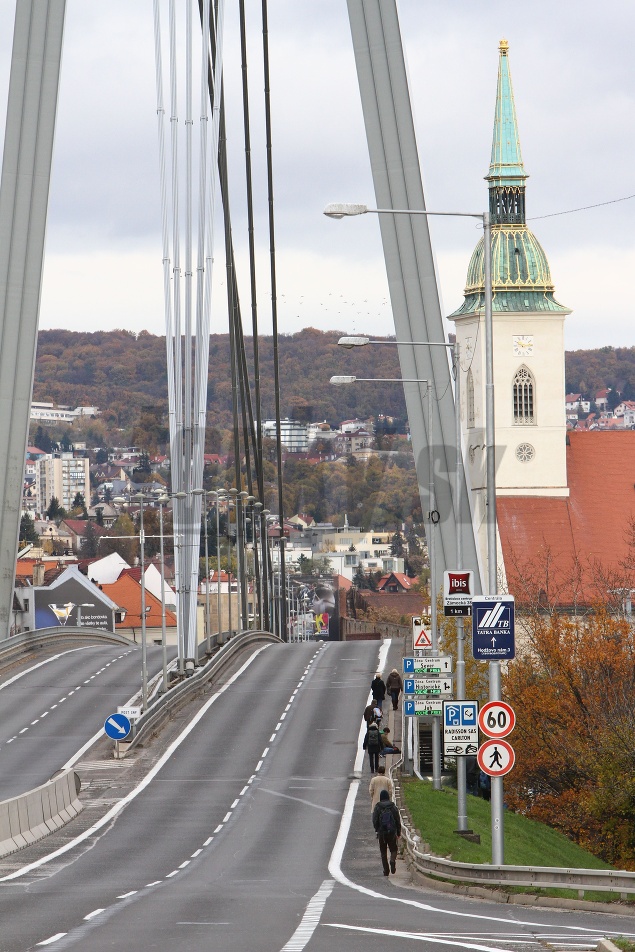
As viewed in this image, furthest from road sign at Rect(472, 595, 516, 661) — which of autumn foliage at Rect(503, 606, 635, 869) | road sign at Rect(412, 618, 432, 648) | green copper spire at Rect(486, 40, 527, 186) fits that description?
green copper spire at Rect(486, 40, 527, 186)

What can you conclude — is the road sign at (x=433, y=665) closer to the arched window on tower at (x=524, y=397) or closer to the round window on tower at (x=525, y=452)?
the round window on tower at (x=525, y=452)

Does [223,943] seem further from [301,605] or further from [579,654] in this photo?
[301,605]

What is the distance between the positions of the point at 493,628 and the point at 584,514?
94.7 m

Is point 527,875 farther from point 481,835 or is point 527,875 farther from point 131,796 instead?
point 131,796

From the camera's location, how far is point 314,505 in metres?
138

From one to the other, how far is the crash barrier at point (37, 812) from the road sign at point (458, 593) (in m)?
7.56

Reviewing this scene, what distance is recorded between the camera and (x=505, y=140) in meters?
124

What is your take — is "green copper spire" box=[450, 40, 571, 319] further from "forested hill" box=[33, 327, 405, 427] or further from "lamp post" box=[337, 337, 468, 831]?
"lamp post" box=[337, 337, 468, 831]

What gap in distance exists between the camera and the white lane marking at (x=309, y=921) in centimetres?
1373

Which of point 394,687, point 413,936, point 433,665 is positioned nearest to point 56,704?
point 394,687

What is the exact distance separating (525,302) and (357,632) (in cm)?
2640

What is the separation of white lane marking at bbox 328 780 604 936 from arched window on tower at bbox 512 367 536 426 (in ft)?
269

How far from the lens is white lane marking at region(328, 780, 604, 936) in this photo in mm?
15492

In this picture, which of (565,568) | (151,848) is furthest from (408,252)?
(565,568)
